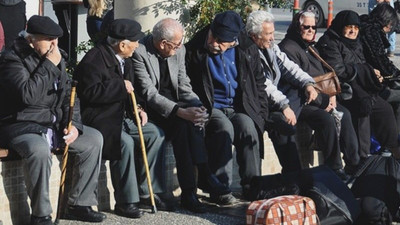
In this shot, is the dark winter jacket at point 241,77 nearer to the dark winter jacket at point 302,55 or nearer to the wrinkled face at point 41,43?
the dark winter jacket at point 302,55

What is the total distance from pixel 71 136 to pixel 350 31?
4.14 m

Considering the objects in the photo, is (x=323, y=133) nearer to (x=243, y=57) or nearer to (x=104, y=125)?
(x=243, y=57)

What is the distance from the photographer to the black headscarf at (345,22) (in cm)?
1076

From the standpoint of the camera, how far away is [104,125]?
320 inches

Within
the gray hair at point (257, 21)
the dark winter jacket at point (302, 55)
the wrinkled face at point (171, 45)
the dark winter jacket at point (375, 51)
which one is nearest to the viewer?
the wrinkled face at point (171, 45)

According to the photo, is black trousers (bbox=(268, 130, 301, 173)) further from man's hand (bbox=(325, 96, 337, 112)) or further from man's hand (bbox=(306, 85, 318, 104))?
man's hand (bbox=(325, 96, 337, 112))

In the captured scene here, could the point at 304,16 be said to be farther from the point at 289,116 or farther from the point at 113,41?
the point at 113,41

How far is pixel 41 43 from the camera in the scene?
302 inches

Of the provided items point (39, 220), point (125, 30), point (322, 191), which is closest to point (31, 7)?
point (125, 30)

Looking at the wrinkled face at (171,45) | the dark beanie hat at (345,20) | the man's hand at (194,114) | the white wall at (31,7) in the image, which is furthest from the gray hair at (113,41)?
the white wall at (31,7)

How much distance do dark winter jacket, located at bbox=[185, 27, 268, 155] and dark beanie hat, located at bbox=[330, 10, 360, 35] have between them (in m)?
1.81

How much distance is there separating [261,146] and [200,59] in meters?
0.93

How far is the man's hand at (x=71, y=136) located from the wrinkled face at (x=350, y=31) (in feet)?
13.1

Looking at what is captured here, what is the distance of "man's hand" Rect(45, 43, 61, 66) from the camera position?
773 cm
